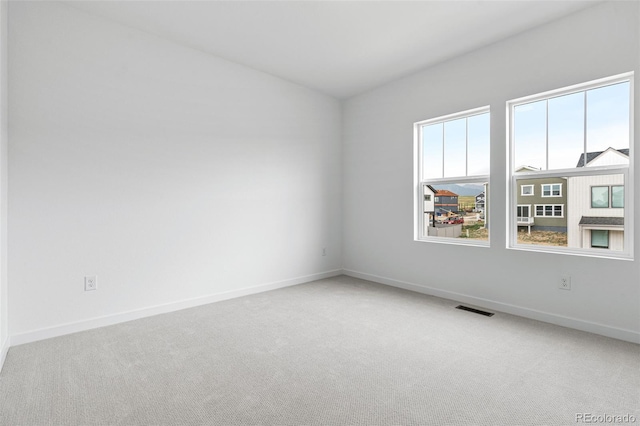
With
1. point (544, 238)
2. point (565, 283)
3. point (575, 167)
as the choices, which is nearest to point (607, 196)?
point (575, 167)

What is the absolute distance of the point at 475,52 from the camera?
11.2ft

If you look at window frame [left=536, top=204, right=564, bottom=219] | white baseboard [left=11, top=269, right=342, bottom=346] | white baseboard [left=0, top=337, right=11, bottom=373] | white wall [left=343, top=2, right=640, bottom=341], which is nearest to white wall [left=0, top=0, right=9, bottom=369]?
white baseboard [left=0, top=337, right=11, bottom=373]

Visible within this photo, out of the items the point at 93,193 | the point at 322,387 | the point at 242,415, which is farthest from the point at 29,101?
the point at 322,387

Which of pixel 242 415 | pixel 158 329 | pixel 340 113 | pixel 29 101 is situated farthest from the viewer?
pixel 340 113

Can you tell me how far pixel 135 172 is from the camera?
308 centimetres

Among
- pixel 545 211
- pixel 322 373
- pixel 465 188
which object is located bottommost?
pixel 322 373

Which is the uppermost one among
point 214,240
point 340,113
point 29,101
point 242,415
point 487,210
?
point 340,113

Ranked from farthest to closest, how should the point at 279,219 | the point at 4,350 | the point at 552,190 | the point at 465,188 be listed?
1. the point at 279,219
2. the point at 465,188
3. the point at 552,190
4. the point at 4,350

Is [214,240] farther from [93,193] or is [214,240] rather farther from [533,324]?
[533,324]

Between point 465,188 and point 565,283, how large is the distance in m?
1.33

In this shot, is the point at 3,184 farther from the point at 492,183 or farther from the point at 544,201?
the point at 544,201

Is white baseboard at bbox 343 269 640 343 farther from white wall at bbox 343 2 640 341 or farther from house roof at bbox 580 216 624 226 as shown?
house roof at bbox 580 216 624 226

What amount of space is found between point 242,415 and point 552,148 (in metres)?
3.32

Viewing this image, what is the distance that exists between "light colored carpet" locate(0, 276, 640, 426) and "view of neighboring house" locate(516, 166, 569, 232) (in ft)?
3.00
